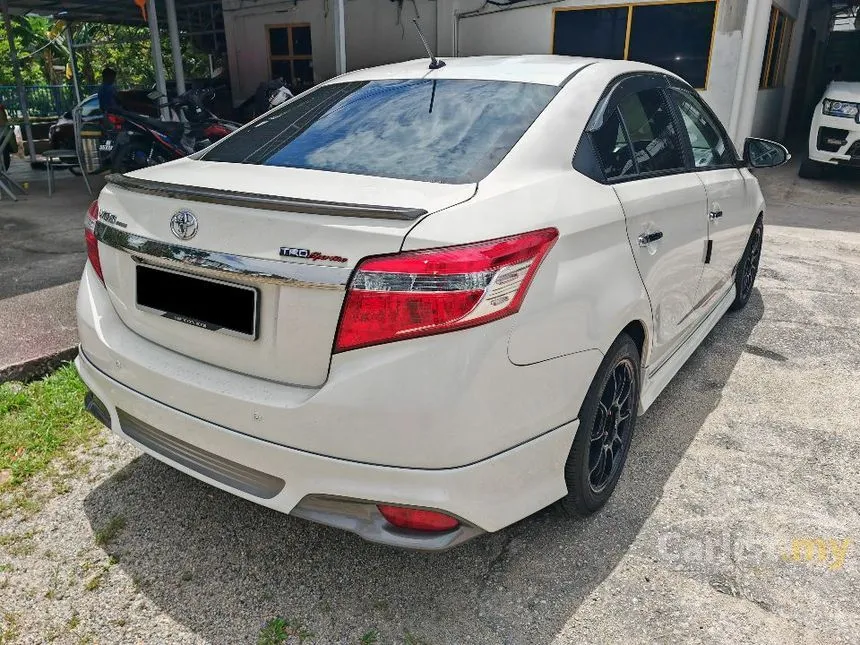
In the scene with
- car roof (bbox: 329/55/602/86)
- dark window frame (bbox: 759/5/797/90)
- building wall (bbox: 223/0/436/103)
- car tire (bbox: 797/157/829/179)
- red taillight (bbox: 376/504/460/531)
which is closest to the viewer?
red taillight (bbox: 376/504/460/531)

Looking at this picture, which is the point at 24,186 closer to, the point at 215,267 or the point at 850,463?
the point at 215,267

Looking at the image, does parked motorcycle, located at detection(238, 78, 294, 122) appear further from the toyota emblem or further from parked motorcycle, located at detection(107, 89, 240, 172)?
the toyota emblem

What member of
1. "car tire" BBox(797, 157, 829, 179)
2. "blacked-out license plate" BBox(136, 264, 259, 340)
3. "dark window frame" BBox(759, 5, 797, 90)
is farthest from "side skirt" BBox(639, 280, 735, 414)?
"dark window frame" BBox(759, 5, 797, 90)

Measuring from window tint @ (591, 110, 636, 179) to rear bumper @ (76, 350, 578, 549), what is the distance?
972 mm

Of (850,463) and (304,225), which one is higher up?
(304,225)

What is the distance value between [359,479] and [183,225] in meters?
0.88

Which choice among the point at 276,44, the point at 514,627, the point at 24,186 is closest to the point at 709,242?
the point at 514,627

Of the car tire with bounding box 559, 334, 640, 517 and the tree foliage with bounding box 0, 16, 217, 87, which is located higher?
the tree foliage with bounding box 0, 16, 217, 87

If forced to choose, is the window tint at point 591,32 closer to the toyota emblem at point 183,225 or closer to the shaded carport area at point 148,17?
the shaded carport area at point 148,17

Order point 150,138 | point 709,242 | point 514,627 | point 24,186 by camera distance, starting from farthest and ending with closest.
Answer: point 24,186 → point 150,138 → point 709,242 → point 514,627

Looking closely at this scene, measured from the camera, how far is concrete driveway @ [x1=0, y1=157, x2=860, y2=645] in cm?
206

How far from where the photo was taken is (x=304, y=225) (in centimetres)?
178

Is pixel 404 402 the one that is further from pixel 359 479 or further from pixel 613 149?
pixel 613 149

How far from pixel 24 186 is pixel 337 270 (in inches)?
392
